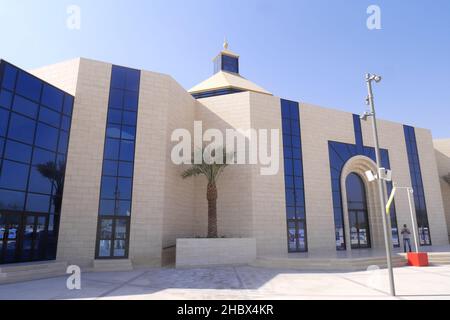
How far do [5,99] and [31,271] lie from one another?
832 centimetres

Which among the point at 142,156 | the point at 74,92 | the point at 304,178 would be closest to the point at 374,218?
the point at 304,178

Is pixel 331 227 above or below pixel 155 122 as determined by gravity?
below

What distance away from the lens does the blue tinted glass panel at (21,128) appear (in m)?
13.5

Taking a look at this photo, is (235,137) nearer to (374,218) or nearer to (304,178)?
(304,178)

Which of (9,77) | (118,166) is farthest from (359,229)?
(9,77)

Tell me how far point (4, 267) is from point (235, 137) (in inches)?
580

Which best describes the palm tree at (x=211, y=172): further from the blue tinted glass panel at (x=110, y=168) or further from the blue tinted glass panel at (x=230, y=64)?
the blue tinted glass panel at (x=230, y=64)

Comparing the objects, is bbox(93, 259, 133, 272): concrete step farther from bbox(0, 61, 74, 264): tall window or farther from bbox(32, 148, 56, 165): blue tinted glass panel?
bbox(32, 148, 56, 165): blue tinted glass panel

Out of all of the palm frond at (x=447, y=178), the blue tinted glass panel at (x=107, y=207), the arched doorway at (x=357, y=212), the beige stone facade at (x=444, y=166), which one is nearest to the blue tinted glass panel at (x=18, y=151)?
the blue tinted glass panel at (x=107, y=207)

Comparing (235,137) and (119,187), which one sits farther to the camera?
(235,137)

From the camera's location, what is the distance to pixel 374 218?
2306 centimetres

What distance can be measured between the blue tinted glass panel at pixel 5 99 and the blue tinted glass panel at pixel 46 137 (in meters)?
1.74

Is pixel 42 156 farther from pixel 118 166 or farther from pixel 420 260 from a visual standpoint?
pixel 420 260
